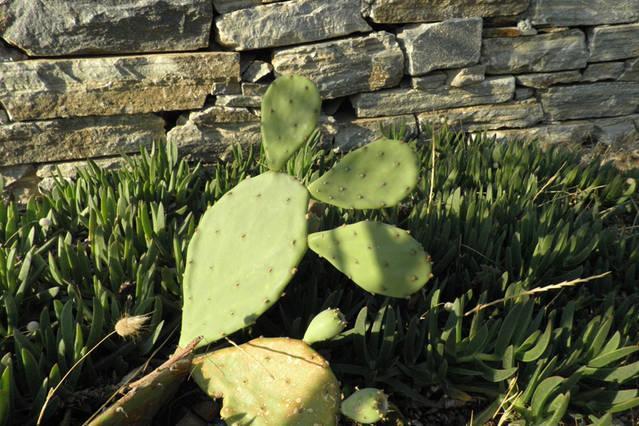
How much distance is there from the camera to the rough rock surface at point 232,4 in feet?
9.43

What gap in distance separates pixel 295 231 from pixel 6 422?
73cm

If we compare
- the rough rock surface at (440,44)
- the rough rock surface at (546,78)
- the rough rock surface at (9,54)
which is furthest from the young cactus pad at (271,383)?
the rough rock surface at (546,78)

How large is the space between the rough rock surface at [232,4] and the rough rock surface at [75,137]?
23.9 inches

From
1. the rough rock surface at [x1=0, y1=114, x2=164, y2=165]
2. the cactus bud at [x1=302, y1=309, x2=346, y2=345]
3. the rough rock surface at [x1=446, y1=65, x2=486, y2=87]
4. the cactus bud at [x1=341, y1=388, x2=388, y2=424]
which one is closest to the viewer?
the cactus bud at [x1=341, y1=388, x2=388, y2=424]

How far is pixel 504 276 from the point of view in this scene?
5.80 feet

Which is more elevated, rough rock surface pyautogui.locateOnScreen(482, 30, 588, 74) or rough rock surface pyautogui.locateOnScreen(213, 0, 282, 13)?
rough rock surface pyautogui.locateOnScreen(213, 0, 282, 13)

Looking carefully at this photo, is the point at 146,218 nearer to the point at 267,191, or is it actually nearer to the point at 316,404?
the point at 267,191

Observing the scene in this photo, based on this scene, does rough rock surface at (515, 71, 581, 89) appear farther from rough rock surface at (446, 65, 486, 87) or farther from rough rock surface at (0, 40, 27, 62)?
rough rock surface at (0, 40, 27, 62)

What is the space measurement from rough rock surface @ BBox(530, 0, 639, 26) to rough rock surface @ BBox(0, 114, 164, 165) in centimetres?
204

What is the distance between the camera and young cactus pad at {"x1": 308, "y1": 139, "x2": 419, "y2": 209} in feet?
4.62

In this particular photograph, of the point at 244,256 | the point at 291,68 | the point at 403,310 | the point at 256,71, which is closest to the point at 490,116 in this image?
the point at 291,68

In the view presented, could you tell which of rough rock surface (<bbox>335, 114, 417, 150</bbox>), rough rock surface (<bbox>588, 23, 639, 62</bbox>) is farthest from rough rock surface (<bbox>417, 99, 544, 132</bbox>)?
rough rock surface (<bbox>588, 23, 639, 62</bbox>)

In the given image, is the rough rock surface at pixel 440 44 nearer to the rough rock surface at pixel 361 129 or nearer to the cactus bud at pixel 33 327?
the rough rock surface at pixel 361 129

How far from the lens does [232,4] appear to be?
9.46 ft
